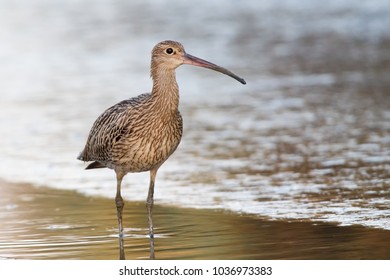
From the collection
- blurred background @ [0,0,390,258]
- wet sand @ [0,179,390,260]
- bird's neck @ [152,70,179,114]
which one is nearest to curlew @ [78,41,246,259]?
bird's neck @ [152,70,179,114]

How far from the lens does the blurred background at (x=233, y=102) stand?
10.5 metres

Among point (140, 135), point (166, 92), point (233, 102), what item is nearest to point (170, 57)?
point (166, 92)

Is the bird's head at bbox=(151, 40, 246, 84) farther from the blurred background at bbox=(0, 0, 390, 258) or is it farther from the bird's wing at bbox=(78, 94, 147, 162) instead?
the blurred background at bbox=(0, 0, 390, 258)

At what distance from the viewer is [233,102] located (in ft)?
52.1

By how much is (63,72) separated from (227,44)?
4.24 meters

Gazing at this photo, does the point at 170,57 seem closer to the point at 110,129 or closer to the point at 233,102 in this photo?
the point at 110,129

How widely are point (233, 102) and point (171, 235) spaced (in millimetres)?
7317

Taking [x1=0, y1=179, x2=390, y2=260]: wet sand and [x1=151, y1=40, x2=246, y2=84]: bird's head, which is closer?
[x1=0, y1=179, x2=390, y2=260]: wet sand

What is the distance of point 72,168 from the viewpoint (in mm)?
12156

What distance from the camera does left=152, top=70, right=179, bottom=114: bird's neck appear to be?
912cm

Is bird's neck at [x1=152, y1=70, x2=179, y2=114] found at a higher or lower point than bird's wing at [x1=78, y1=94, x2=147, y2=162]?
higher

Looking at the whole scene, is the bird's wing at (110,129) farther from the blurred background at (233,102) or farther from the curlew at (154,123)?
the blurred background at (233,102)

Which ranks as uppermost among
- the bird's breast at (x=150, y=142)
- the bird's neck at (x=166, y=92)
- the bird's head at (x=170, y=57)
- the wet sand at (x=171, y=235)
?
the bird's head at (x=170, y=57)

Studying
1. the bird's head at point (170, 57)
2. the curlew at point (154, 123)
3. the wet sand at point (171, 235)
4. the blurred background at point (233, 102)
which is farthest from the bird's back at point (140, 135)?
the blurred background at point (233, 102)
